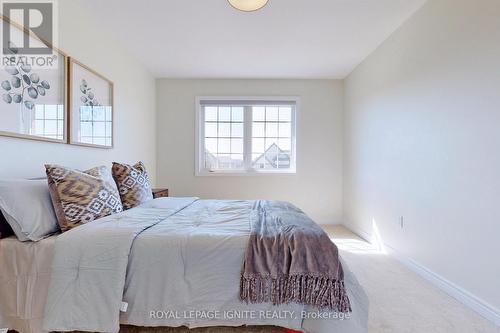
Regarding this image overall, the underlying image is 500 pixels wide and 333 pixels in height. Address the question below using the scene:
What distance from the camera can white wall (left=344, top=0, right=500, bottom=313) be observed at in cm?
177

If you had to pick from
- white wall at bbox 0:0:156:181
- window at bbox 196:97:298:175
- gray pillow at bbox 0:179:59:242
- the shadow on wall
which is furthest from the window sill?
gray pillow at bbox 0:179:59:242

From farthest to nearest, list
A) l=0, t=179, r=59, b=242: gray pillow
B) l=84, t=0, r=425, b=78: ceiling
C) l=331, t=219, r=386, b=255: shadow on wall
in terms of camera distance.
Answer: l=331, t=219, r=386, b=255: shadow on wall, l=84, t=0, r=425, b=78: ceiling, l=0, t=179, r=59, b=242: gray pillow

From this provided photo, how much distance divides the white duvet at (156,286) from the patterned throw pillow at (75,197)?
212mm

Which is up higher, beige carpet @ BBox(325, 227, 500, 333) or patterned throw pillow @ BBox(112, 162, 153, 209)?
patterned throw pillow @ BBox(112, 162, 153, 209)

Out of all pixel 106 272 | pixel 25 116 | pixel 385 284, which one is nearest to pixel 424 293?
pixel 385 284

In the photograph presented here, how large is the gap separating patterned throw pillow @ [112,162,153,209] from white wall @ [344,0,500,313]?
259 cm

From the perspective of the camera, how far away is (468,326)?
1.68 meters

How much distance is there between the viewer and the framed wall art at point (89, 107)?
7.68 feet

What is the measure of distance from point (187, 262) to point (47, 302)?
73 centimetres

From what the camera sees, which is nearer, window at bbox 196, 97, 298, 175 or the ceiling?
the ceiling

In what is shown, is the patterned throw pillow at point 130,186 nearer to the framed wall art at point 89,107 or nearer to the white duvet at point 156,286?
the framed wall art at point 89,107

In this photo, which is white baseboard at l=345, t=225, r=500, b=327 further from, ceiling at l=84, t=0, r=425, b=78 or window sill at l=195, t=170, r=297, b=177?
ceiling at l=84, t=0, r=425, b=78

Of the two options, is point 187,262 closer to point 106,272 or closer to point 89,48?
point 106,272

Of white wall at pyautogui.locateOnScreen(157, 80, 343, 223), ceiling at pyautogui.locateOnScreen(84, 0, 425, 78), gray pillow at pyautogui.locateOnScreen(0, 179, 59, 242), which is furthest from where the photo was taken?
white wall at pyautogui.locateOnScreen(157, 80, 343, 223)
